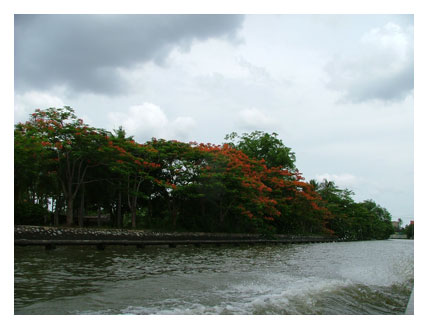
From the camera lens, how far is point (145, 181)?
21.3 m

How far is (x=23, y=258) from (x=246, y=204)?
1646cm

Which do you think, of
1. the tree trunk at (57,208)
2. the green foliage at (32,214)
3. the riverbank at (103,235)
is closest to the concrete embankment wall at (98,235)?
the riverbank at (103,235)

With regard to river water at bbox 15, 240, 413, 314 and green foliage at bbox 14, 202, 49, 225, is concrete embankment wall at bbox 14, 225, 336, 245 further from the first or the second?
river water at bbox 15, 240, 413, 314

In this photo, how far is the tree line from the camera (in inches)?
482

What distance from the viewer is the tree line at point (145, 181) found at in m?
12.2

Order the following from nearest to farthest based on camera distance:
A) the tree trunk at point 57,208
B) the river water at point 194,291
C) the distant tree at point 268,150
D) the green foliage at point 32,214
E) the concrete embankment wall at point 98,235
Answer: the river water at point 194,291 < the green foliage at point 32,214 < the concrete embankment wall at point 98,235 < the tree trunk at point 57,208 < the distant tree at point 268,150

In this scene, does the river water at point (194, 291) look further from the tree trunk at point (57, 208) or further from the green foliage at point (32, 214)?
the tree trunk at point (57, 208)

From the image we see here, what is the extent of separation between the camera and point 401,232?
11138cm

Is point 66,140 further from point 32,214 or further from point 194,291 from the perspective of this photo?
point 194,291

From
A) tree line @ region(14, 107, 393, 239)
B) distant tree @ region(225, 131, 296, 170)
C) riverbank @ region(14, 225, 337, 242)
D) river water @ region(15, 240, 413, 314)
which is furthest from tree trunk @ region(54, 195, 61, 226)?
distant tree @ region(225, 131, 296, 170)

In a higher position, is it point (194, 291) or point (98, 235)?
point (194, 291)

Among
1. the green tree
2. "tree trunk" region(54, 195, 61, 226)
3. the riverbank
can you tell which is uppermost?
the green tree

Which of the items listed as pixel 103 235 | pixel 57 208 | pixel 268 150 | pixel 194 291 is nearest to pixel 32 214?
pixel 57 208

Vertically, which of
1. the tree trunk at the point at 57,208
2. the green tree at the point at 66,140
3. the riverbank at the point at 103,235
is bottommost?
the riverbank at the point at 103,235
